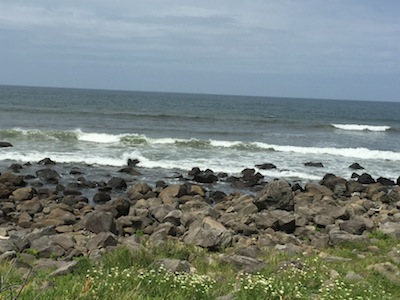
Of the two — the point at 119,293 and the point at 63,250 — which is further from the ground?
the point at 119,293

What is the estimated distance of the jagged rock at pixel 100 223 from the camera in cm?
1081

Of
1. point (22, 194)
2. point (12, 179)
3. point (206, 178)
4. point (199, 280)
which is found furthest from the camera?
point (206, 178)

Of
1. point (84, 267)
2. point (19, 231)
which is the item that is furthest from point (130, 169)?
point (84, 267)

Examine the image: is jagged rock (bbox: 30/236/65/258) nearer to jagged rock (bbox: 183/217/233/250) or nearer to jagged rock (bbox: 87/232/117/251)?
jagged rock (bbox: 87/232/117/251)

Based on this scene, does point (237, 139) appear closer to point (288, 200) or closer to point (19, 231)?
point (288, 200)

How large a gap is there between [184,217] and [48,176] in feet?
26.6

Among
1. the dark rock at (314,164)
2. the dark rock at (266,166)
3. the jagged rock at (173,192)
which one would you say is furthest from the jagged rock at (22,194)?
the dark rock at (314,164)

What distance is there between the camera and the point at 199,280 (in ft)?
18.1

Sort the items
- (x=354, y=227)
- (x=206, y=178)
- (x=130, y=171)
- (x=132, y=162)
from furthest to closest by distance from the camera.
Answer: (x=132, y=162), (x=130, y=171), (x=206, y=178), (x=354, y=227)

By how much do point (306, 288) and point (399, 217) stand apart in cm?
804

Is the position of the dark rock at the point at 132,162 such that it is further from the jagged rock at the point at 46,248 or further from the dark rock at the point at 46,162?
the jagged rock at the point at 46,248

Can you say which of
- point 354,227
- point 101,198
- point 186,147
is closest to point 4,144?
point 186,147

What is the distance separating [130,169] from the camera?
65.4ft

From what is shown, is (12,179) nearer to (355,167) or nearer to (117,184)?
(117,184)
